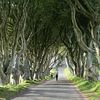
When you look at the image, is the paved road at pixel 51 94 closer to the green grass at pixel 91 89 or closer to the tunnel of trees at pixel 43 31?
the green grass at pixel 91 89

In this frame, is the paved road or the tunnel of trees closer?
the paved road

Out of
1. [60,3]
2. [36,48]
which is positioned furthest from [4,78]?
[36,48]

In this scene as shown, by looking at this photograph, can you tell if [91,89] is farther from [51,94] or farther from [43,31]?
[43,31]

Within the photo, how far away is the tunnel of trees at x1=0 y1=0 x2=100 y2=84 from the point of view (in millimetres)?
28812

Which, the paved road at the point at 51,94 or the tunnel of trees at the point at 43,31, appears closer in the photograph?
the paved road at the point at 51,94

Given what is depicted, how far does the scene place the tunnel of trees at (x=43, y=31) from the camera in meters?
28.8

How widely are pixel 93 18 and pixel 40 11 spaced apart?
1137 cm

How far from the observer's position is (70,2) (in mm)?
28156

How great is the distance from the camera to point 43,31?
4928cm

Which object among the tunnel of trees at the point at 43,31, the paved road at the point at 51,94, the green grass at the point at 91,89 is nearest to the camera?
the paved road at the point at 51,94

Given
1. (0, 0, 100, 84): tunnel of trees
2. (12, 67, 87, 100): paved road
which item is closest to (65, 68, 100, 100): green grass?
(12, 67, 87, 100): paved road

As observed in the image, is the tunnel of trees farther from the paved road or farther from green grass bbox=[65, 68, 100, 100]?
the paved road

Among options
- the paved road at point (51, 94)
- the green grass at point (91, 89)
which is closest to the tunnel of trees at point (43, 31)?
the green grass at point (91, 89)

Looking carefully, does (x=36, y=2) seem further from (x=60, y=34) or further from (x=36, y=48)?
(x=36, y=48)
